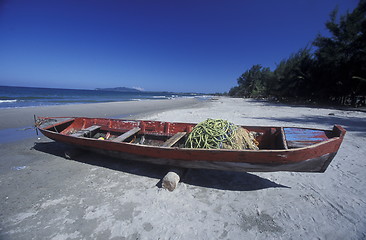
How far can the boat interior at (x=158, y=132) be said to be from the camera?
3.16 m

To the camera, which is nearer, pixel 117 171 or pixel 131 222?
pixel 131 222

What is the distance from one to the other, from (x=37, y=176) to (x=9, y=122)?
755 cm

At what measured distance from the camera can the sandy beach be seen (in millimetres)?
2080

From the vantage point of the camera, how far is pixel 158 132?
5031 mm

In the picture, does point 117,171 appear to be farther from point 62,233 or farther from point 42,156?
point 42,156

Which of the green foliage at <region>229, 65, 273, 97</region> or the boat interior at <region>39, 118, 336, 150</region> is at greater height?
the green foliage at <region>229, 65, 273, 97</region>

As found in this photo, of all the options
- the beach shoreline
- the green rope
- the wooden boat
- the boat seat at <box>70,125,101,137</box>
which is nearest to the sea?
the beach shoreline

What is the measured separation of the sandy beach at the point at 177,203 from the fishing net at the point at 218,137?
2.42 feet

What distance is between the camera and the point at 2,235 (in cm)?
206

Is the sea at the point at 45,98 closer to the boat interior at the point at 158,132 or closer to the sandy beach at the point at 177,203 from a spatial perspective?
the boat interior at the point at 158,132

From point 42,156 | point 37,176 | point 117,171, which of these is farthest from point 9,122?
point 117,171

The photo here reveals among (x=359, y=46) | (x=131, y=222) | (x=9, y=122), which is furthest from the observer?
(x=359, y=46)

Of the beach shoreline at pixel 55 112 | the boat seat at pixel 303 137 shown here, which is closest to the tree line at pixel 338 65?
the boat seat at pixel 303 137

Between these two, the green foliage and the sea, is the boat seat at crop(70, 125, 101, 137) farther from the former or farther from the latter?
the green foliage
